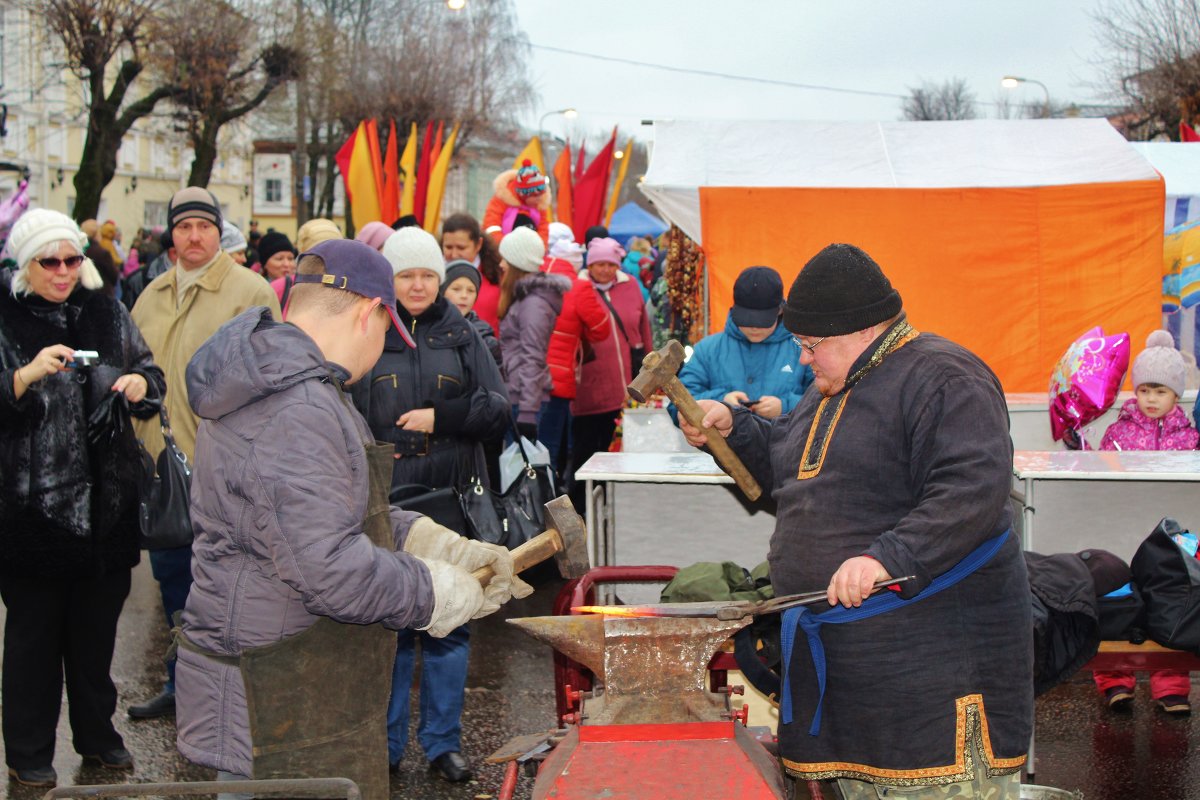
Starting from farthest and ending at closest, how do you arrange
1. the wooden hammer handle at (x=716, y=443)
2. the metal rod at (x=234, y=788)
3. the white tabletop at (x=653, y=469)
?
the white tabletop at (x=653, y=469) < the wooden hammer handle at (x=716, y=443) < the metal rod at (x=234, y=788)

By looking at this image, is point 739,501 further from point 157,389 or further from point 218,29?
point 218,29

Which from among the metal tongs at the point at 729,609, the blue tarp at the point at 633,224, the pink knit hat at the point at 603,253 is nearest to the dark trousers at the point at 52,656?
the metal tongs at the point at 729,609

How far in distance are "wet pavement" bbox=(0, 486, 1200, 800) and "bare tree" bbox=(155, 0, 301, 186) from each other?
16595mm

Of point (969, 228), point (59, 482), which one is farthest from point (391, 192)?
point (59, 482)

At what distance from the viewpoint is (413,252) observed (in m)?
4.38

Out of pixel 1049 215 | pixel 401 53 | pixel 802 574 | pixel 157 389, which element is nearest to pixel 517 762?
pixel 802 574

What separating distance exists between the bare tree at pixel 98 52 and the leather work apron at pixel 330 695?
16.8 m

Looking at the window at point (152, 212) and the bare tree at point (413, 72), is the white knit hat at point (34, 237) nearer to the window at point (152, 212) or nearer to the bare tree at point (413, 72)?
the bare tree at point (413, 72)

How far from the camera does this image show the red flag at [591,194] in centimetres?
1518

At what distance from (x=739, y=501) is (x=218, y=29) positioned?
19.1 metres

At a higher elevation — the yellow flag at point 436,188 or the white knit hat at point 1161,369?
the yellow flag at point 436,188

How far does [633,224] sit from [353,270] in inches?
807

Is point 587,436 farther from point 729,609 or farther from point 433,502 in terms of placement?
point 729,609

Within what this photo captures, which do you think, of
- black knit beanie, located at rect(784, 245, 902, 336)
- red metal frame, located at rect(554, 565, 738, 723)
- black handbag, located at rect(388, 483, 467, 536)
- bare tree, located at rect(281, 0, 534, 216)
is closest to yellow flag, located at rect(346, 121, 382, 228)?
black handbag, located at rect(388, 483, 467, 536)
